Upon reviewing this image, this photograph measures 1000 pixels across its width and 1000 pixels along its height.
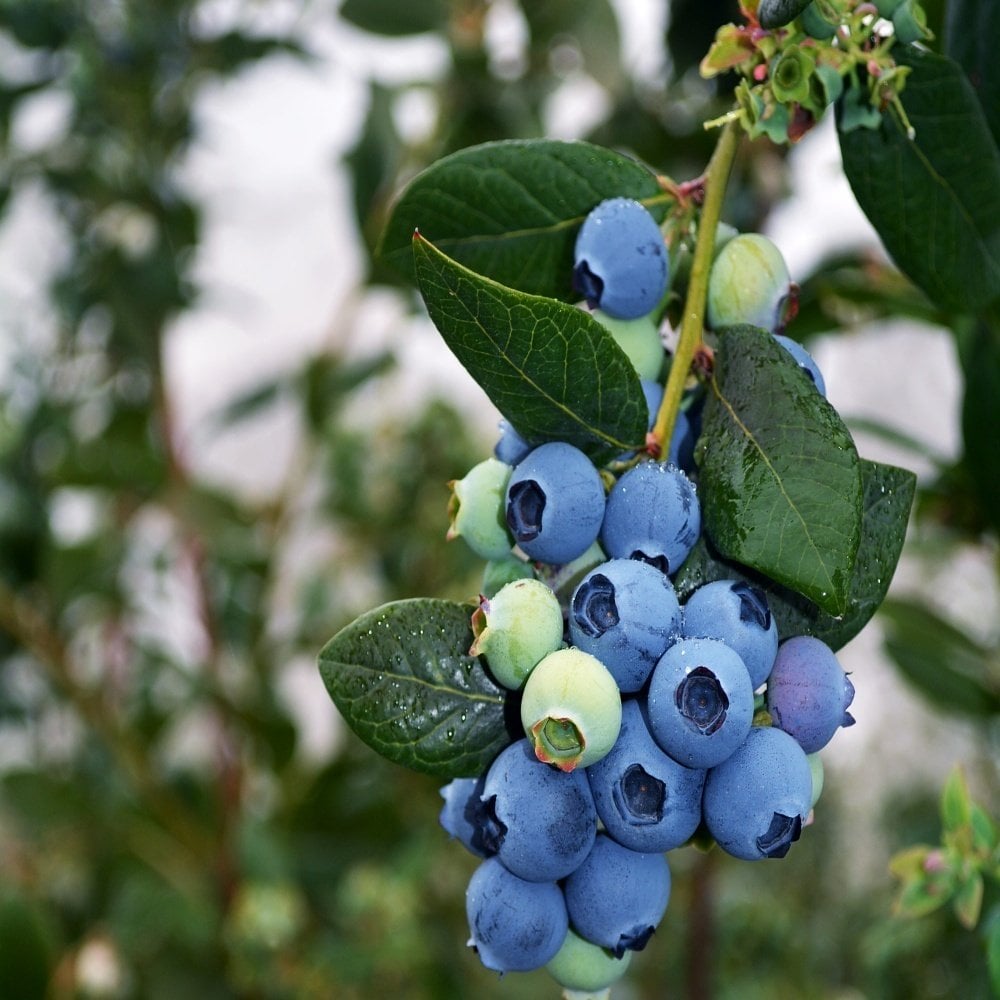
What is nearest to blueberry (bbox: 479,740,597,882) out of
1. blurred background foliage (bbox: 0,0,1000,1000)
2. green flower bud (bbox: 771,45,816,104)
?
green flower bud (bbox: 771,45,816,104)

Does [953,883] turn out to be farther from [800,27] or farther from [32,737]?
[32,737]

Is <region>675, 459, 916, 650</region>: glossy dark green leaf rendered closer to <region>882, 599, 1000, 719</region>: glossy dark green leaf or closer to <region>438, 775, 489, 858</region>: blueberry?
<region>438, 775, 489, 858</region>: blueberry

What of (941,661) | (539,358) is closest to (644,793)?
(539,358)

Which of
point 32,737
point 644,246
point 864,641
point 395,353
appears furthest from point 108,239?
point 864,641

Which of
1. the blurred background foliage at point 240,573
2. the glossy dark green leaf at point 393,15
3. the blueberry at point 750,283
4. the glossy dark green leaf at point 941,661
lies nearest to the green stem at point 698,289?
the blueberry at point 750,283

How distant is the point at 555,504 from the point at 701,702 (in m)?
0.07

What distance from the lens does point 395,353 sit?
1.34 m

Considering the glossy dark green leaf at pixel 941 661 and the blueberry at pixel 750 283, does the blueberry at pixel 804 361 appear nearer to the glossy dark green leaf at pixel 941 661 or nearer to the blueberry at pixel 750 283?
the blueberry at pixel 750 283

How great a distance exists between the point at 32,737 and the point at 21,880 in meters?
0.23

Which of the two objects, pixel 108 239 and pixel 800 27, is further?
pixel 108 239

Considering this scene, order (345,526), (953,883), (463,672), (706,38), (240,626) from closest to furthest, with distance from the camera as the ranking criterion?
(463,672) < (953,883) < (706,38) < (240,626) < (345,526)

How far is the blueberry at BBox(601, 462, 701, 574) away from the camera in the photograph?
0.33 metres

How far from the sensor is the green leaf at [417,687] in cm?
35

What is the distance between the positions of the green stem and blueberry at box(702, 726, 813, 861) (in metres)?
0.10
